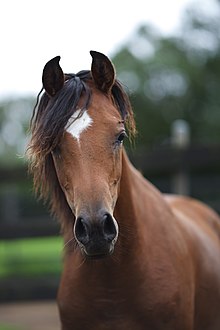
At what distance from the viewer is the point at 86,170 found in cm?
255

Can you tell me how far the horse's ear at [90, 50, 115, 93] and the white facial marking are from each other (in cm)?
22

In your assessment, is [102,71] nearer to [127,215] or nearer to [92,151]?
[92,151]

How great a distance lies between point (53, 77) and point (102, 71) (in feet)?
0.72

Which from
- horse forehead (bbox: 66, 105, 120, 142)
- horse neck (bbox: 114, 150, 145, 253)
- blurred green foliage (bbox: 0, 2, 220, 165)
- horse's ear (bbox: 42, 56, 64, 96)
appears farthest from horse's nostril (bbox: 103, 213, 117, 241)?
blurred green foliage (bbox: 0, 2, 220, 165)

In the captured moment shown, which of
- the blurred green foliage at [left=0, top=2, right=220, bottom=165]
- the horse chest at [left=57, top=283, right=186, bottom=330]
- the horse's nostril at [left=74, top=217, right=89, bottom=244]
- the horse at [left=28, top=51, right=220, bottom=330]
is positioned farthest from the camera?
the blurred green foliage at [left=0, top=2, right=220, bottom=165]

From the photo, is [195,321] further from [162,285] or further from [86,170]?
[86,170]

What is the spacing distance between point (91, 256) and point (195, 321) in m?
1.23

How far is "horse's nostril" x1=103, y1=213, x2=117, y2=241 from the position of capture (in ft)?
7.89

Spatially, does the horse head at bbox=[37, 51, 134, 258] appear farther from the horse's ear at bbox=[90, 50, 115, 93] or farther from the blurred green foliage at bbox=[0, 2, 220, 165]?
the blurred green foliage at bbox=[0, 2, 220, 165]

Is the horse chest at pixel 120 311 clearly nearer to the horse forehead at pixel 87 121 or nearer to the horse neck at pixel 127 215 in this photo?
the horse neck at pixel 127 215

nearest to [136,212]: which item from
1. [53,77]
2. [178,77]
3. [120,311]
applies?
[120,311]

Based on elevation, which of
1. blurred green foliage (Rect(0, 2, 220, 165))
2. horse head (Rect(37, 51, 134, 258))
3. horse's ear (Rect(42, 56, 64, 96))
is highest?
horse's ear (Rect(42, 56, 64, 96))

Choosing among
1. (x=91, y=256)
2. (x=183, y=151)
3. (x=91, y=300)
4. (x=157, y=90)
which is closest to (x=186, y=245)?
(x=91, y=300)

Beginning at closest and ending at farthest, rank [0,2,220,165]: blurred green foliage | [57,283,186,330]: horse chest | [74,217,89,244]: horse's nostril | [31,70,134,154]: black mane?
1. [74,217,89,244]: horse's nostril
2. [31,70,134,154]: black mane
3. [57,283,186,330]: horse chest
4. [0,2,220,165]: blurred green foliage
